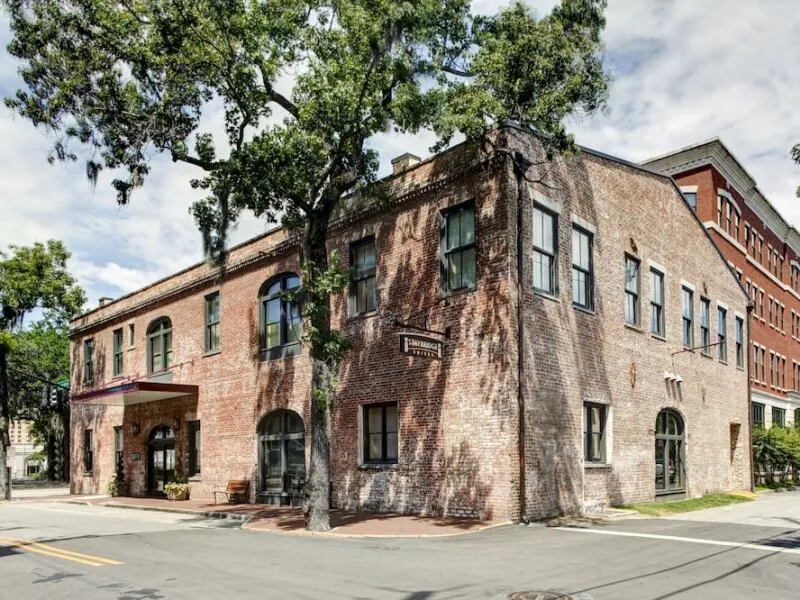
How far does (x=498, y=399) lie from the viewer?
621 inches

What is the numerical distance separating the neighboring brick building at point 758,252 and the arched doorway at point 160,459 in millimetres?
22853

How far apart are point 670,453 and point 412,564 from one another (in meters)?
14.0

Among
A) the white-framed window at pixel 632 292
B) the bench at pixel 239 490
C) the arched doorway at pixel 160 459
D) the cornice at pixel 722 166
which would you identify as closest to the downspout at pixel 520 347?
the white-framed window at pixel 632 292

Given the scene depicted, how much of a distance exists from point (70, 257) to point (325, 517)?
1292 inches

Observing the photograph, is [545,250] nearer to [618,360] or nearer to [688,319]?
[618,360]

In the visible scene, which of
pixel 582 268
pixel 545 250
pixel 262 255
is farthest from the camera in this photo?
pixel 262 255

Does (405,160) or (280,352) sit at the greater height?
(405,160)

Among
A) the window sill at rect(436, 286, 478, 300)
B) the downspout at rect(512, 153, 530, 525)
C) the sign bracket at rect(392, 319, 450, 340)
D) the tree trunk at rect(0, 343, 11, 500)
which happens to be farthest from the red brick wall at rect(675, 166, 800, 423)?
the tree trunk at rect(0, 343, 11, 500)

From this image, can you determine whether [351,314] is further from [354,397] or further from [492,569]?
[492,569]

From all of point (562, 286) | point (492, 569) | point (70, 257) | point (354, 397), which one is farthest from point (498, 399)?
point (70, 257)

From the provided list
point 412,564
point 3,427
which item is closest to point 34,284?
point 3,427

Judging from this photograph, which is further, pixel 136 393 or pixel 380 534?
pixel 136 393

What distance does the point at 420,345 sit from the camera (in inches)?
623

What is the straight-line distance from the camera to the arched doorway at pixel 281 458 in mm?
21328
